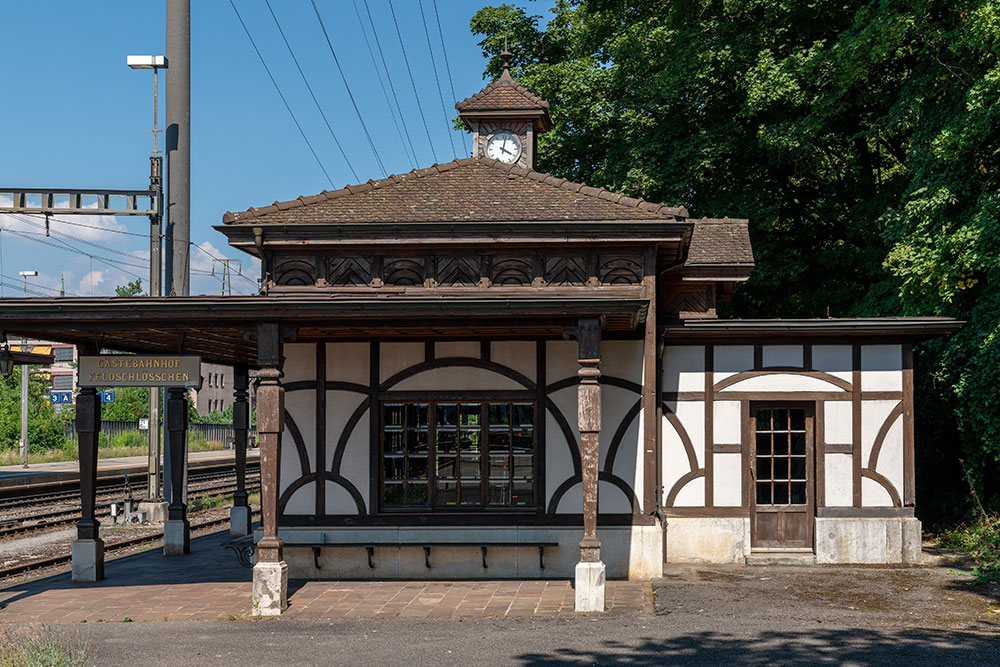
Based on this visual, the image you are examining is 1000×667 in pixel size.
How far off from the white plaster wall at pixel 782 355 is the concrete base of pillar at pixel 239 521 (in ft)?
29.8

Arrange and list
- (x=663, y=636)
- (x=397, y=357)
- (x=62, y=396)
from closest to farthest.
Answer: (x=663, y=636) < (x=397, y=357) < (x=62, y=396)

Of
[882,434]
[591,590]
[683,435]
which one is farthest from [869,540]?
[591,590]

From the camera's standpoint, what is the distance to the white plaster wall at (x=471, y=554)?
12.9m

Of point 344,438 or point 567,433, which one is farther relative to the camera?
point 344,438

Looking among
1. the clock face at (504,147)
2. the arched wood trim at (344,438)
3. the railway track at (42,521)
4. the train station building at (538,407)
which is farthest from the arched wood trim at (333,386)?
the railway track at (42,521)

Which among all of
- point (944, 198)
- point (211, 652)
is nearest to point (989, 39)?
point (944, 198)

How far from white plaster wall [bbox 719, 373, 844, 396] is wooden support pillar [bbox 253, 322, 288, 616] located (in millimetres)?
6239

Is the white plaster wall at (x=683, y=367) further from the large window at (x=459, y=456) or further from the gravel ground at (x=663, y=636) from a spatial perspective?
the gravel ground at (x=663, y=636)

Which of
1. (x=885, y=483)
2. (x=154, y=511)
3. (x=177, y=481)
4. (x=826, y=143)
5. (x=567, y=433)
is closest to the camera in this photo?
(x=567, y=433)

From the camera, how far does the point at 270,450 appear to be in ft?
36.8

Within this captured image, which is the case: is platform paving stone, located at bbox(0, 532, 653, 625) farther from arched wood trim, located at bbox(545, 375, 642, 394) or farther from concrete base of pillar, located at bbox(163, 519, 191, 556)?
arched wood trim, located at bbox(545, 375, 642, 394)

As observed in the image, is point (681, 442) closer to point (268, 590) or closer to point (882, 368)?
point (882, 368)

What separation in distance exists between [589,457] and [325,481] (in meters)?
3.93

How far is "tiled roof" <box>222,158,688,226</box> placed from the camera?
13.6 meters
